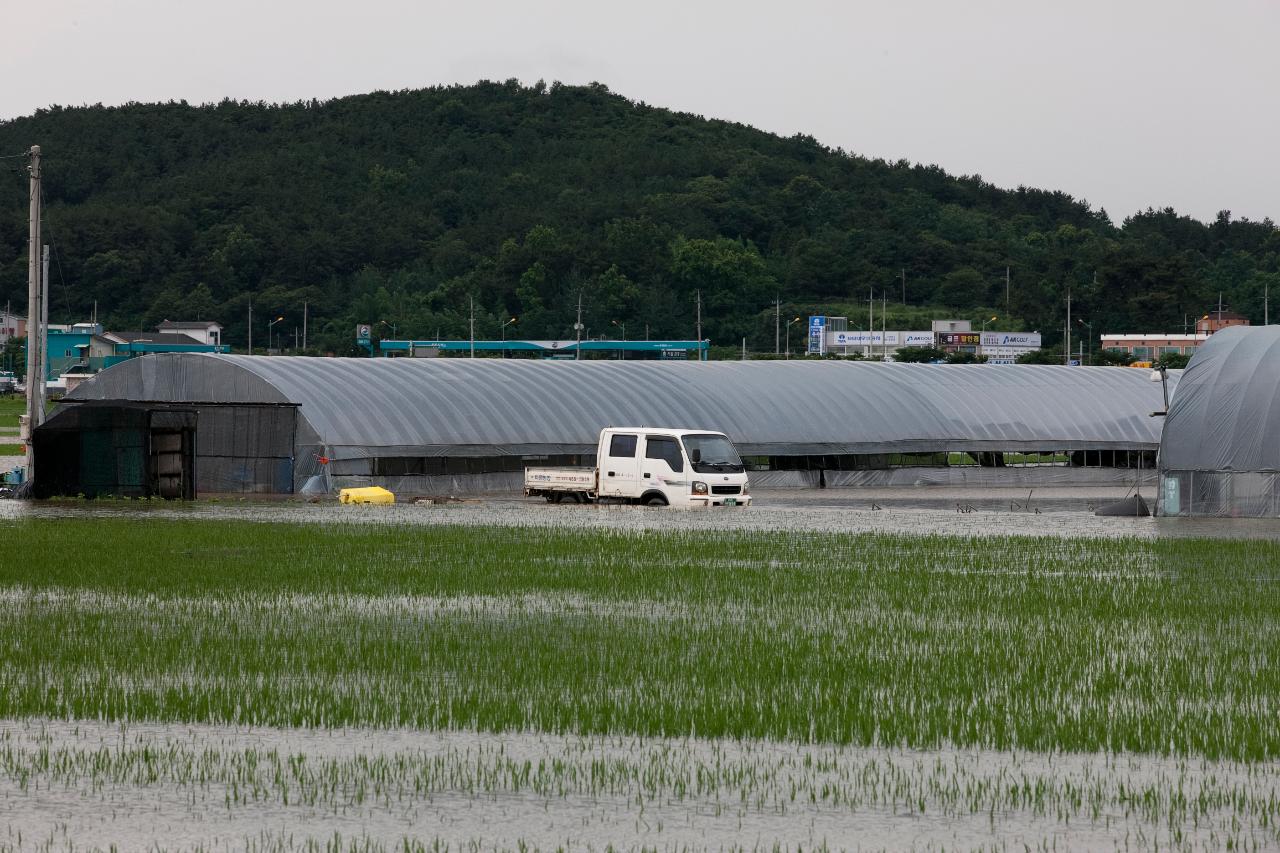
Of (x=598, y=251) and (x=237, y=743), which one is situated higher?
(x=598, y=251)

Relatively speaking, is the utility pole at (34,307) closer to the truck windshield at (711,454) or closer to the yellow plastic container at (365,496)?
the yellow plastic container at (365,496)

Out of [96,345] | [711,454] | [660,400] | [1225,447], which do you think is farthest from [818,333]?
[711,454]

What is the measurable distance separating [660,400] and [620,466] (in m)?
13.9

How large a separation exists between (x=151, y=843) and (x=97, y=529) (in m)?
21.0

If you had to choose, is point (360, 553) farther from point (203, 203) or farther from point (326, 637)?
point (203, 203)

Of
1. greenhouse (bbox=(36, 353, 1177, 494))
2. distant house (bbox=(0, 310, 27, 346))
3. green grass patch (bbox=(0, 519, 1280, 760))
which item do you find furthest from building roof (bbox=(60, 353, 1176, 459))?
distant house (bbox=(0, 310, 27, 346))

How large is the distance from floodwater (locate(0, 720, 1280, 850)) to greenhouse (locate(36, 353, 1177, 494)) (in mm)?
28769

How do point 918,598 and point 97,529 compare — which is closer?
point 918,598

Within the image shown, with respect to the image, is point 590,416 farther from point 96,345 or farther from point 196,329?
point 196,329

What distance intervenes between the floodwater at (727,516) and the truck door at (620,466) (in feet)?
1.44

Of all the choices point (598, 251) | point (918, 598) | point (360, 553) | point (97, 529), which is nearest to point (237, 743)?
point (918, 598)

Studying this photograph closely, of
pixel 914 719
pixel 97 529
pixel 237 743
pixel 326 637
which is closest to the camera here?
pixel 237 743

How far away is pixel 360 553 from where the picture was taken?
79.6ft

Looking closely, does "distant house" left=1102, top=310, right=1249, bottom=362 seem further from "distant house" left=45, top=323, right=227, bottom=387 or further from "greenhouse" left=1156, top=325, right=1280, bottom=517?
"greenhouse" left=1156, top=325, right=1280, bottom=517
